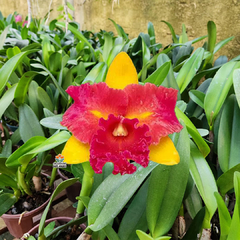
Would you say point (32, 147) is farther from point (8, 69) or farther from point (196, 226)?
point (196, 226)

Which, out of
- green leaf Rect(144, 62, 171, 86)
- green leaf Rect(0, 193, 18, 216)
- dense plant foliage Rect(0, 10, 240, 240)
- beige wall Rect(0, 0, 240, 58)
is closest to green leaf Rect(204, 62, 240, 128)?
dense plant foliage Rect(0, 10, 240, 240)

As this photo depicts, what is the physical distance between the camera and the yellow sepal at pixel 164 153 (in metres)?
0.33

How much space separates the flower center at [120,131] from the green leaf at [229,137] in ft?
0.87

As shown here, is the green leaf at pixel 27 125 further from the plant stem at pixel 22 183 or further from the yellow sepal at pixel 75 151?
the yellow sepal at pixel 75 151

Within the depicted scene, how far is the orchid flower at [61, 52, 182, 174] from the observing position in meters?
0.33

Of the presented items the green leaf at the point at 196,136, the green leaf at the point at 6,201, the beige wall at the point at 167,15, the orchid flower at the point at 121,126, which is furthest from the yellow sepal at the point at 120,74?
the beige wall at the point at 167,15

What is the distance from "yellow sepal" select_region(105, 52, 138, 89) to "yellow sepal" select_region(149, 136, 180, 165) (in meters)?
0.12

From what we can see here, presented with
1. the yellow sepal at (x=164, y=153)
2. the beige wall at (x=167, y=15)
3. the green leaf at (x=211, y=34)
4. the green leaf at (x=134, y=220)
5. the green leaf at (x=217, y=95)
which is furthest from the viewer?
the beige wall at (x=167, y=15)

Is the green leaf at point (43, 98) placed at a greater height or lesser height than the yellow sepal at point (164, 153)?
lesser

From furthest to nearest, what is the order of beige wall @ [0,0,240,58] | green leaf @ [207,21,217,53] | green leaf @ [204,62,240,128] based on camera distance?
beige wall @ [0,0,240,58] < green leaf @ [207,21,217,53] < green leaf @ [204,62,240,128]

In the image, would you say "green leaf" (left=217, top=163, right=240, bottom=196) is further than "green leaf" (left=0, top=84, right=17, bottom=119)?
No

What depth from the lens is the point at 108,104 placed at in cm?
35

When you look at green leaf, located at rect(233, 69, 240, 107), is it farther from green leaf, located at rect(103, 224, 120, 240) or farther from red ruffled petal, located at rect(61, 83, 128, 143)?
green leaf, located at rect(103, 224, 120, 240)

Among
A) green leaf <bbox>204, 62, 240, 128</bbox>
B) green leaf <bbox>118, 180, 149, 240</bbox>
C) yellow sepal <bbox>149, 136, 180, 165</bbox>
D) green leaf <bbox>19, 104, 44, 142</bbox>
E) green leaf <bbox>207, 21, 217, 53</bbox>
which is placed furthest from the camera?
green leaf <bbox>207, 21, 217, 53</bbox>
